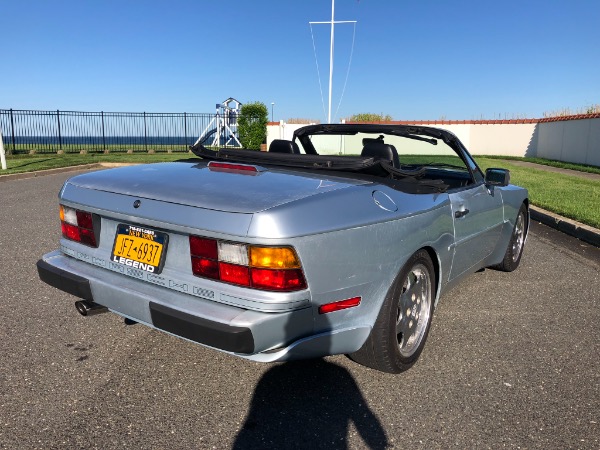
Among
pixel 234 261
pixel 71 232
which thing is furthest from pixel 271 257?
pixel 71 232

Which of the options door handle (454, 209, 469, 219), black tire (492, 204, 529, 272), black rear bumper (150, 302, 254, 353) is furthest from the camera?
black tire (492, 204, 529, 272)

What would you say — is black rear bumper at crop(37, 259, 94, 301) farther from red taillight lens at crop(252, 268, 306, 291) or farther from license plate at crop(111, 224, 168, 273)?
Result: red taillight lens at crop(252, 268, 306, 291)

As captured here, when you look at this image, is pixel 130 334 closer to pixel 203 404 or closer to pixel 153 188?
pixel 203 404

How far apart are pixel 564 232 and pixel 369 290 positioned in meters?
5.77

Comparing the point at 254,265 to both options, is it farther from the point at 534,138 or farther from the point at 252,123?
the point at 534,138

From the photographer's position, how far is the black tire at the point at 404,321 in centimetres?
258

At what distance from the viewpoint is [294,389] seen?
2658 millimetres

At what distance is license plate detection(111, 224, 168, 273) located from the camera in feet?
7.84

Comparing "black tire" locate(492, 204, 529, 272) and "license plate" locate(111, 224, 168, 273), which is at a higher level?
"license plate" locate(111, 224, 168, 273)

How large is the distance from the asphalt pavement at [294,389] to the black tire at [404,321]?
5.0 inches

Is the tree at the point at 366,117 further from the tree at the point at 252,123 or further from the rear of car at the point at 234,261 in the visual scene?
the rear of car at the point at 234,261

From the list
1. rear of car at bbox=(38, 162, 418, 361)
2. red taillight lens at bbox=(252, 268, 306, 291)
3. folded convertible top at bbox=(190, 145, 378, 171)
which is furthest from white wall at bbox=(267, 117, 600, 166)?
red taillight lens at bbox=(252, 268, 306, 291)

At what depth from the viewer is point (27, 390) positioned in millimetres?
2551

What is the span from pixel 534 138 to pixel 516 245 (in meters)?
23.7
